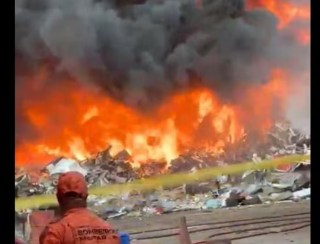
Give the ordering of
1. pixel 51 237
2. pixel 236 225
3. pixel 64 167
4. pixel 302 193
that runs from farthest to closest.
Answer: pixel 302 193 < pixel 236 225 < pixel 64 167 < pixel 51 237

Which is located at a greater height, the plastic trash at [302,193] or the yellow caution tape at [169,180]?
the yellow caution tape at [169,180]

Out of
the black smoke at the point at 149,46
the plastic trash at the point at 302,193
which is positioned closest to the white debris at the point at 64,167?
the black smoke at the point at 149,46

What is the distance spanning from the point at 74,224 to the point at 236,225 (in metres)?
2.43

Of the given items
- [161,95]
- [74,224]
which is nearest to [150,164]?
[161,95]

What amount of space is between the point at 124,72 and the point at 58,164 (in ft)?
2.46

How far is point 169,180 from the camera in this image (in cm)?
533

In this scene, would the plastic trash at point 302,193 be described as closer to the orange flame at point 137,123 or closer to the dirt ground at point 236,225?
the dirt ground at point 236,225

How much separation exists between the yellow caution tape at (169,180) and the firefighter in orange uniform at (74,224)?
180cm

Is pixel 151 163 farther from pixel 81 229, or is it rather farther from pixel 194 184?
pixel 81 229

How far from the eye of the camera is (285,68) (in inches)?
222

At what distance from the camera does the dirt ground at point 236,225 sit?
5246mm
